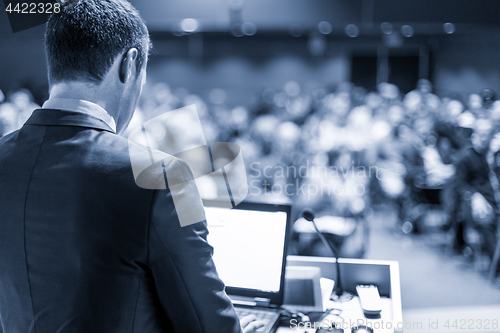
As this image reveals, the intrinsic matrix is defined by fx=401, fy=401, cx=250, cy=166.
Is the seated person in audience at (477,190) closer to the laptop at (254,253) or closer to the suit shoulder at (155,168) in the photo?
the laptop at (254,253)

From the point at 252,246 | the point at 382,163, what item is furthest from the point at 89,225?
the point at 382,163

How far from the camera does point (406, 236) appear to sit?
468 cm

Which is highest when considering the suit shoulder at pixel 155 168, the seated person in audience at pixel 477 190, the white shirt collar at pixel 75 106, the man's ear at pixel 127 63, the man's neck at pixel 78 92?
the man's ear at pixel 127 63

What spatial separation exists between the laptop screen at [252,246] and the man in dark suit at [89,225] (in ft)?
1.57

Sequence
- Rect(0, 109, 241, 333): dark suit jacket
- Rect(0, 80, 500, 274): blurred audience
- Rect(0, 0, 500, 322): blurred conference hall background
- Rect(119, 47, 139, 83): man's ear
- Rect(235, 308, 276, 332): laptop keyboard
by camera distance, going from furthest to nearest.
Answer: Rect(0, 80, 500, 274): blurred audience < Rect(0, 0, 500, 322): blurred conference hall background < Rect(235, 308, 276, 332): laptop keyboard < Rect(119, 47, 139, 83): man's ear < Rect(0, 109, 241, 333): dark suit jacket

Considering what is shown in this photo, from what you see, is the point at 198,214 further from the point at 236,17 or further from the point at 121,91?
the point at 236,17

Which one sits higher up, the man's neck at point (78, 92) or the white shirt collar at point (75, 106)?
the man's neck at point (78, 92)

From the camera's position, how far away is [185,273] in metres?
0.67

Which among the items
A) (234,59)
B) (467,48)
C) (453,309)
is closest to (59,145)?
(453,309)

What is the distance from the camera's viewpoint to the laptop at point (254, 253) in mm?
1209

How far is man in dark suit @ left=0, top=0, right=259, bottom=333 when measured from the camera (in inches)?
25.2

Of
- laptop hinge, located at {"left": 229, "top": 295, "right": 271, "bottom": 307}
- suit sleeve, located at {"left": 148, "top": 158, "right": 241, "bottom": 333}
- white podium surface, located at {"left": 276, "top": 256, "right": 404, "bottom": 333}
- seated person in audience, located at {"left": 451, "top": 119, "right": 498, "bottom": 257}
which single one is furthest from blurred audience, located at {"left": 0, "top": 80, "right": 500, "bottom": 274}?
suit sleeve, located at {"left": 148, "top": 158, "right": 241, "bottom": 333}

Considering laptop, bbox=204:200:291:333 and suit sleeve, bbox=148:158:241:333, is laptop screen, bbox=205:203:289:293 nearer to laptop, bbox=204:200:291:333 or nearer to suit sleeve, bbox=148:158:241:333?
laptop, bbox=204:200:291:333

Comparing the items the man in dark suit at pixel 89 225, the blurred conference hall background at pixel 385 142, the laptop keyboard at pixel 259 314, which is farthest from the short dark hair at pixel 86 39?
the laptop keyboard at pixel 259 314
